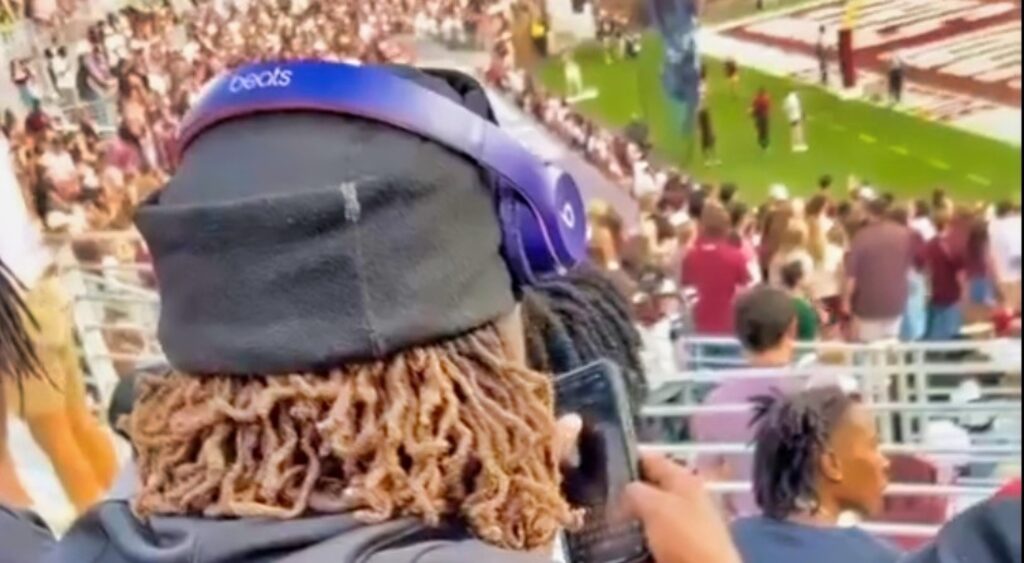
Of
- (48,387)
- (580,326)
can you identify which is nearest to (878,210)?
(580,326)

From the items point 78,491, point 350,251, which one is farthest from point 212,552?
point 78,491

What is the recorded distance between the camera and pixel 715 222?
1270 millimetres

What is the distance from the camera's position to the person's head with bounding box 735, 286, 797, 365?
124cm

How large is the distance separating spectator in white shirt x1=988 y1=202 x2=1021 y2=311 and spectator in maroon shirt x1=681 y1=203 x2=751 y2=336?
0.19m

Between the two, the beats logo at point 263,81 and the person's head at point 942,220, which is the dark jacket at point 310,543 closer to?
the beats logo at point 263,81

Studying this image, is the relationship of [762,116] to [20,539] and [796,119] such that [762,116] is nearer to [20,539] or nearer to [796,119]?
[796,119]

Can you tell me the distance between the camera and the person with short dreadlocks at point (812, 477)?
1.24m

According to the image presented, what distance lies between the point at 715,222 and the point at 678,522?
1.16 ft

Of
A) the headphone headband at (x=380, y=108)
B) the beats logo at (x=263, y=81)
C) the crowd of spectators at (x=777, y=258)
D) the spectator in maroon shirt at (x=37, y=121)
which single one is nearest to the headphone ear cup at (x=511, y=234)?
the headphone headband at (x=380, y=108)

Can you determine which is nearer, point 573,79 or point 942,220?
point 942,220

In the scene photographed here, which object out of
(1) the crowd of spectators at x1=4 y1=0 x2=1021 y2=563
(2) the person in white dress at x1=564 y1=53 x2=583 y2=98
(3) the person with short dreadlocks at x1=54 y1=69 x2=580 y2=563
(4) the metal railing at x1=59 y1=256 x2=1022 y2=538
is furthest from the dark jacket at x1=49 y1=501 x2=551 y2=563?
(2) the person in white dress at x1=564 y1=53 x2=583 y2=98

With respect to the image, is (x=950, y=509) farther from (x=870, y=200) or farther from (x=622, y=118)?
(x=622, y=118)

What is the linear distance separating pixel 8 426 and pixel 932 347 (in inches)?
34.6

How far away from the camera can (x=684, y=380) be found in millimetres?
1311
